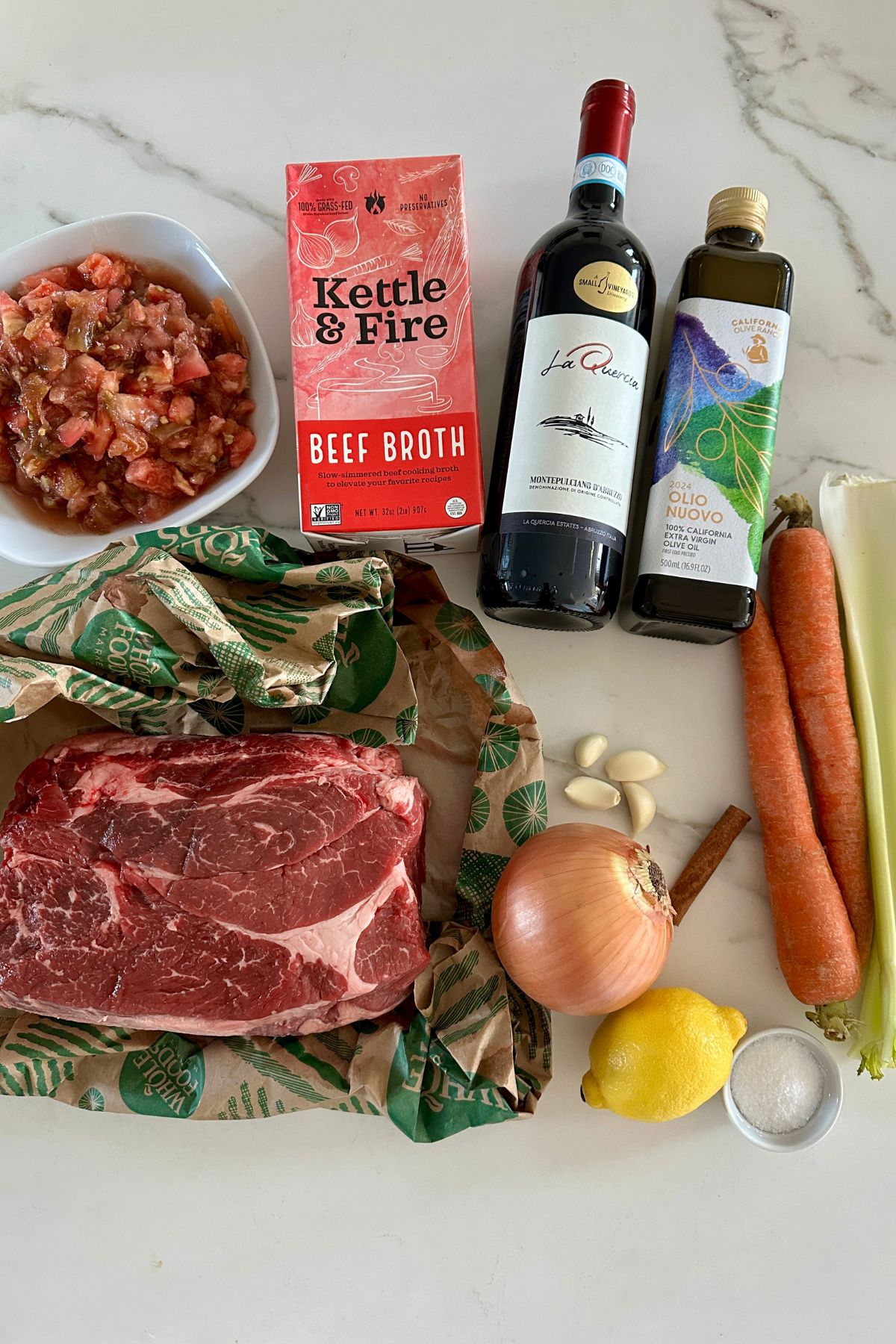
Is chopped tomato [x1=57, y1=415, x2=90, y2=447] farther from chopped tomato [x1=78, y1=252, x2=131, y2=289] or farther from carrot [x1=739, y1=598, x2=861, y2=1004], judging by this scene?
carrot [x1=739, y1=598, x2=861, y2=1004]

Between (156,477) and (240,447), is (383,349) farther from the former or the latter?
(156,477)

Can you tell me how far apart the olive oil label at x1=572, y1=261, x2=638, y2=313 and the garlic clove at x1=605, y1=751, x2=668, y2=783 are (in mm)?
655

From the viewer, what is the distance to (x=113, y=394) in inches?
50.0

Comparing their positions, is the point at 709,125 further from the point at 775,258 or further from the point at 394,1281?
the point at 394,1281

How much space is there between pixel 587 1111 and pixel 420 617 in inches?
32.2

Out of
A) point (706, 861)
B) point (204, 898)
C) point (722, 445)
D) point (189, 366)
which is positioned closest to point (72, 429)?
point (189, 366)

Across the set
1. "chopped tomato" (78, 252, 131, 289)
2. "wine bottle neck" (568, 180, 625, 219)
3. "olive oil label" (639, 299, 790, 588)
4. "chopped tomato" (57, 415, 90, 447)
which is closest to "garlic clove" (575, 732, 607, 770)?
"olive oil label" (639, 299, 790, 588)

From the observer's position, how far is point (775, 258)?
1279 mm

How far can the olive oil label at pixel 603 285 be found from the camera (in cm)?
120

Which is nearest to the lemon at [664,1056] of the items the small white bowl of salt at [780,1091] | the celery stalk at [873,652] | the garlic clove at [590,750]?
the small white bowl of salt at [780,1091]

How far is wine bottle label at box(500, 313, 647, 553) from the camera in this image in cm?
121

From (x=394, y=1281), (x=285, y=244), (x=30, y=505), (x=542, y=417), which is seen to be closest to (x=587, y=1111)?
(x=394, y=1281)

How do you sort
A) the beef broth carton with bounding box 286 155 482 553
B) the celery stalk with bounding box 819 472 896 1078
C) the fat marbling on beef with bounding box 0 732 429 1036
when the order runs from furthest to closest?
the celery stalk with bounding box 819 472 896 1078 → the beef broth carton with bounding box 286 155 482 553 → the fat marbling on beef with bounding box 0 732 429 1036

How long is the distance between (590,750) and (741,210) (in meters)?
0.81
